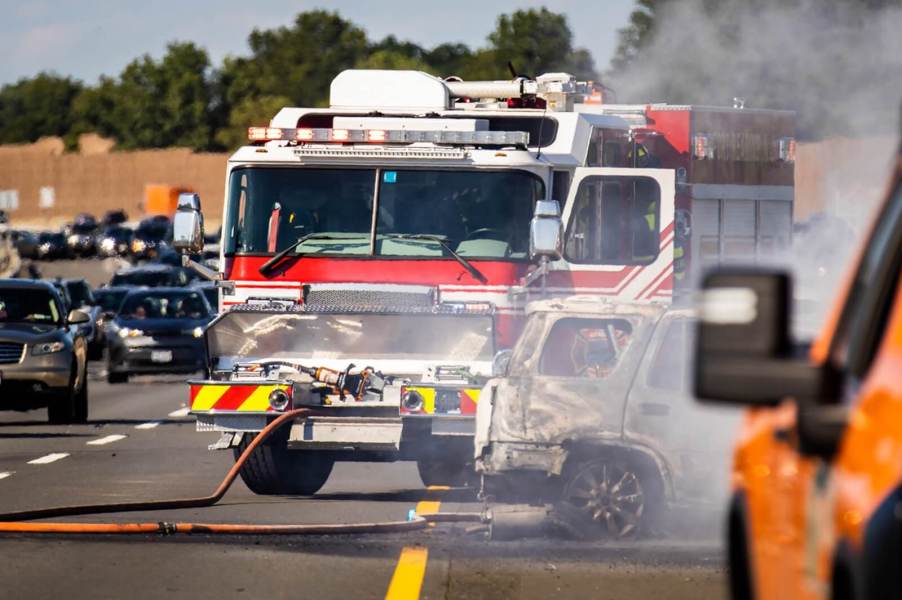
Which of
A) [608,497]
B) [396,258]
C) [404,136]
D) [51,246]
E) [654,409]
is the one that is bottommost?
[51,246]

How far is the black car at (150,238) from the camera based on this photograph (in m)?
93.9

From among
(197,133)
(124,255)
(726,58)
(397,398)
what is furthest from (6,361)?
(197,133)

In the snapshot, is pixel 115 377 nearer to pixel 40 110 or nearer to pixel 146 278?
pixel 146 278

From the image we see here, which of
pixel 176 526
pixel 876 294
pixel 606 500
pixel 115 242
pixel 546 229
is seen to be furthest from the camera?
pixel 115 242

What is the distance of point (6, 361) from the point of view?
A: 78.6 ft

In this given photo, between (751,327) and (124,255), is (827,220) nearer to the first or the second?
(751,327)

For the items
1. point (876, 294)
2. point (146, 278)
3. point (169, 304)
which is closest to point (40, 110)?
point (146, 278)

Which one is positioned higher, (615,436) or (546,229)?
(546,229)

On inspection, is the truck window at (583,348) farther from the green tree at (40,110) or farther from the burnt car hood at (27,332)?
the green tree at (40,110)

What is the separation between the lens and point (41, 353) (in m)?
24.0

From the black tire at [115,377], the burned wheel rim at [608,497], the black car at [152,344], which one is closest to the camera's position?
the burned wheel rim at [608,497]

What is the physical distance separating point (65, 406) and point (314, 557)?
13290 millimetres

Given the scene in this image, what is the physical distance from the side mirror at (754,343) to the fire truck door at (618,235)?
37.5 feet

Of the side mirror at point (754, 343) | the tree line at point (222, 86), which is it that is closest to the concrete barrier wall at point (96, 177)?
the tree line at point (222, 86)
